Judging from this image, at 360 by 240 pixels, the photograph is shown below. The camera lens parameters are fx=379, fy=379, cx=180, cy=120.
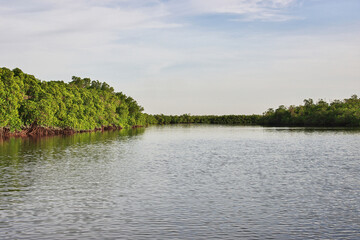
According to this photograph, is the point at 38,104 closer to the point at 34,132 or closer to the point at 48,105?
the point at 48,105

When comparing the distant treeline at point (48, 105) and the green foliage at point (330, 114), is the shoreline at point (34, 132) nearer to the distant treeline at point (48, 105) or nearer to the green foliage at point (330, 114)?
the distant treeline at point (48, 105)

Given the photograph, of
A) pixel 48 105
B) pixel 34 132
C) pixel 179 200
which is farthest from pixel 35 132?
pixel 179 200

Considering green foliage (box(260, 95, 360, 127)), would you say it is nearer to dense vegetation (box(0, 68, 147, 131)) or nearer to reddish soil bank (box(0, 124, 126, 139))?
dense vegetation (box(0, 68, 147, 131))

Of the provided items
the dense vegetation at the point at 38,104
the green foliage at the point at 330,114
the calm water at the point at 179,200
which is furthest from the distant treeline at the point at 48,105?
the calm water at the point at 179,200

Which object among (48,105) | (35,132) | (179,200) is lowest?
(179,200)

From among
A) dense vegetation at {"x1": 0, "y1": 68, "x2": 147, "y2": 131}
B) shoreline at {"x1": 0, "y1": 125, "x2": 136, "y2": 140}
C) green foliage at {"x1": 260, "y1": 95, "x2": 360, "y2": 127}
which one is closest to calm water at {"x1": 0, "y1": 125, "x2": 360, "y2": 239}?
dense vegetation at {"x1": 0, "y1": 68, "x2": 147, "y2": 131}

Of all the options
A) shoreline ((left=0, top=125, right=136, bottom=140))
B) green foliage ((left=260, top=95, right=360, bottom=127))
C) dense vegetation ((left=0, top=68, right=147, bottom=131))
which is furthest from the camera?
green foliage ((left=260, top=95, right=360, bottom=127))

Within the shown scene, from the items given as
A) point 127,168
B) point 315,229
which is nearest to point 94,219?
point 315,229

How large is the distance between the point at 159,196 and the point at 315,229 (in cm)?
829

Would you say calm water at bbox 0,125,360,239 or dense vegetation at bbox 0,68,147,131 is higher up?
dense vegetation at bbox 0,68,147,131

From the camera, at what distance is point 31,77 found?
73.4m

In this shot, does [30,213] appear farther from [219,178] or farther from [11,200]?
[219,178]

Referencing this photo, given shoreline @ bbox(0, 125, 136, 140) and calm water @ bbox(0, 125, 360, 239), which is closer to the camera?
calm water @ bbox(0, 125, 360, 239)

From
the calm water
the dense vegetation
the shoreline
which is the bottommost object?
the calm water
